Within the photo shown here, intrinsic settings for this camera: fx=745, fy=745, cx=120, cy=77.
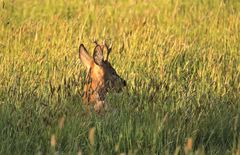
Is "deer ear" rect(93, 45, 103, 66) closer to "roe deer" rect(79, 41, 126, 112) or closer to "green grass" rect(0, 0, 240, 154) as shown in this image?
"roe deer" rect(79, 41, 126, 112)

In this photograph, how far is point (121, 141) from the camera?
4.71 meters

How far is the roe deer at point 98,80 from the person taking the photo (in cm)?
532

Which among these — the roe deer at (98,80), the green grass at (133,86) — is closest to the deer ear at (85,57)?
the roe deer at (98,80)

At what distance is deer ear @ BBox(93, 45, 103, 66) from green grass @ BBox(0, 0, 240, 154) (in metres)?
0.25

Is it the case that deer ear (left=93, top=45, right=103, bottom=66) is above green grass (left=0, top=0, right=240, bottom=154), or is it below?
above

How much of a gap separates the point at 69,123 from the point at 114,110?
0.41m

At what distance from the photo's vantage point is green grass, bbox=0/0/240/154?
473 centimetres

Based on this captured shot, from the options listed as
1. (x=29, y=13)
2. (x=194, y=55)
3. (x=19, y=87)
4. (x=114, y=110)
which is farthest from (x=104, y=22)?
(x=114, y=110)

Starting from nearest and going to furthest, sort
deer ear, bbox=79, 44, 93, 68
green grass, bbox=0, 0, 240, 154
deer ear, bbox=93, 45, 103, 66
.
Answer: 1. green grass, bbox=0, 0, 240, 154
2. deer ear, bbox=93, 45, 103, 66
3. deer ear, bbox=79, 44, 93, 68

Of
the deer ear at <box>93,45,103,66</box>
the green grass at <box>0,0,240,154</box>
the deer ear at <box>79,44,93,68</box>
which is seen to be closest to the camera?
the green grass at <box>0,0,240,154</box>

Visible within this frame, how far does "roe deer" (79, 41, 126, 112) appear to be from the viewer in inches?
210

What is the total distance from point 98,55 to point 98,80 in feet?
0.73

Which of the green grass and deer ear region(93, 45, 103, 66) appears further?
deer ear region(93, 45, 103, 66)

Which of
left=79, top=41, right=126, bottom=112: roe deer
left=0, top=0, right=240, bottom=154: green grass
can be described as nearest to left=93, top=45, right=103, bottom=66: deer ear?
left=79, top=41, right=126, bottom=112: roe deer
